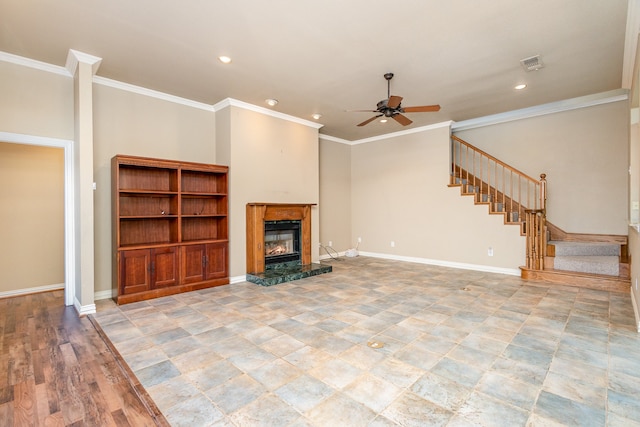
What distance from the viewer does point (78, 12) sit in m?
2.88

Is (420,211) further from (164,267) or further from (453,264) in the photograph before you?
(164,267)

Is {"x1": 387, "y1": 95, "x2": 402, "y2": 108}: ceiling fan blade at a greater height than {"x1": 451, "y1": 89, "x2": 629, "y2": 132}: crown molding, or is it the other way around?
{"x1": 451, "y1": 89, "x2": 629, "y2": 132}: crown molding

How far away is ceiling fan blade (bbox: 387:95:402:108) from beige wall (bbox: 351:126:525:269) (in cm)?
305

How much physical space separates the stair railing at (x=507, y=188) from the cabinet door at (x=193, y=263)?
5160 millimetres

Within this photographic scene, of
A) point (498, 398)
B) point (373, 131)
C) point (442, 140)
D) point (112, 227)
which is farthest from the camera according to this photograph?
point (373, 131)

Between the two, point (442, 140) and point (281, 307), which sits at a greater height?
point (442, 140)

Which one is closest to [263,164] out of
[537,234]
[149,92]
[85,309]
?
[149,92]

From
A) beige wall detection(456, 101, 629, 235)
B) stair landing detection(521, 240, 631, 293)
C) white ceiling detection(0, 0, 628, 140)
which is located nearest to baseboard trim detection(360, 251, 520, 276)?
stair landing detection(521, 240, 631, 293)

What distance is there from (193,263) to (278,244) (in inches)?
65.8

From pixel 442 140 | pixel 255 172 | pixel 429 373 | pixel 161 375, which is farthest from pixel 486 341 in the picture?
pixel 442 140

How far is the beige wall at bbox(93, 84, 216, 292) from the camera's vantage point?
4.28 meters

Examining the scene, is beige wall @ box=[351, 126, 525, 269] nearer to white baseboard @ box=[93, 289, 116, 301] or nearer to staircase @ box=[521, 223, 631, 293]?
staircase @ box=[521, 223, 631, 293]

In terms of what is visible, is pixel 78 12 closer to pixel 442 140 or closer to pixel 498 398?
pixel 498 398

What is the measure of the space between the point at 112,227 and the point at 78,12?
8.81 ft
